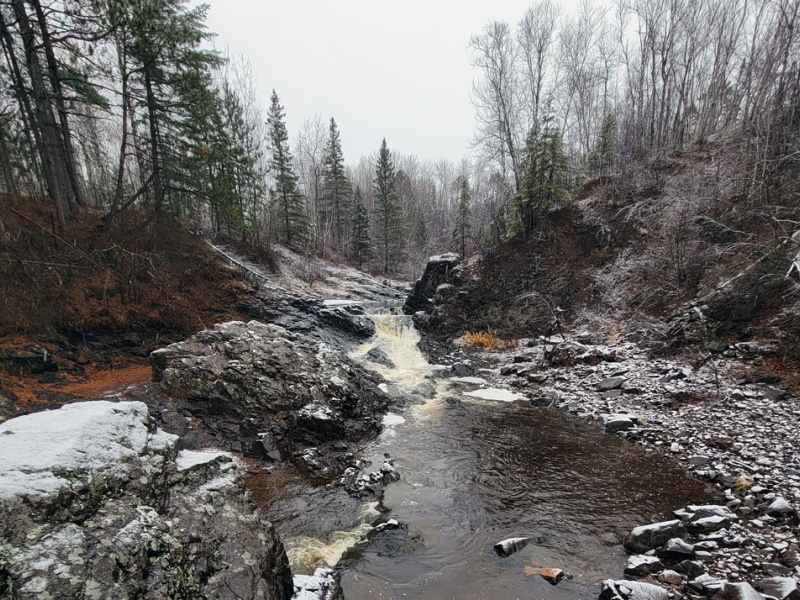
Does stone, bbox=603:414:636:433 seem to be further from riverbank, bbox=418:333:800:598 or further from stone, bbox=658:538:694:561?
stone, bbox=658:538:694:561

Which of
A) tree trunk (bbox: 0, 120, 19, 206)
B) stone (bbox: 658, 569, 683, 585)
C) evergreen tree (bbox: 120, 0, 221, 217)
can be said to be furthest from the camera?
tree trunk (bbox: 0, 120, 19, 206)

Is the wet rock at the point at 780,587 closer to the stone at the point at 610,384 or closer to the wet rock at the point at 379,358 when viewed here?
the stone at the point at 610,384

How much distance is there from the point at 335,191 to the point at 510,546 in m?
39.8

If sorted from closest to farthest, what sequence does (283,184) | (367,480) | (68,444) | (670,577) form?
(68,444) → (670,577) → (367,480) → (283,184)

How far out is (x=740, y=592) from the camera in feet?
11.9

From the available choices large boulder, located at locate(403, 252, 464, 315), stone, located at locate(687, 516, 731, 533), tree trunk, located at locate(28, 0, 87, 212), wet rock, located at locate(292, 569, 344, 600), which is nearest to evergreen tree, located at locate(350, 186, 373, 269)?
large boulder, located at locate(403, 252, 464, 315)

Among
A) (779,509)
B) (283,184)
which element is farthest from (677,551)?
(283,184)

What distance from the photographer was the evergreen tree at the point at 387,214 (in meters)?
40.3

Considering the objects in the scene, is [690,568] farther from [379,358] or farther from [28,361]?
[28,361]

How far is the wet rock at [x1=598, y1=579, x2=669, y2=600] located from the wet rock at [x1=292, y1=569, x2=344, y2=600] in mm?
2954

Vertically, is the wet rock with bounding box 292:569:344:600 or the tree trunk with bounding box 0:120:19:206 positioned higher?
the tree trunk with bounding box 0:120:19:206

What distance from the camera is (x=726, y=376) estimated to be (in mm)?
8516

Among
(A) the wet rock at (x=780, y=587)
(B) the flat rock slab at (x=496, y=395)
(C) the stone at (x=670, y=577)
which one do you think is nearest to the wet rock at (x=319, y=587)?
(C) the stone at (x=670, y=577)

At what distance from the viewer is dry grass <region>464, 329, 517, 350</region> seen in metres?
15.9
